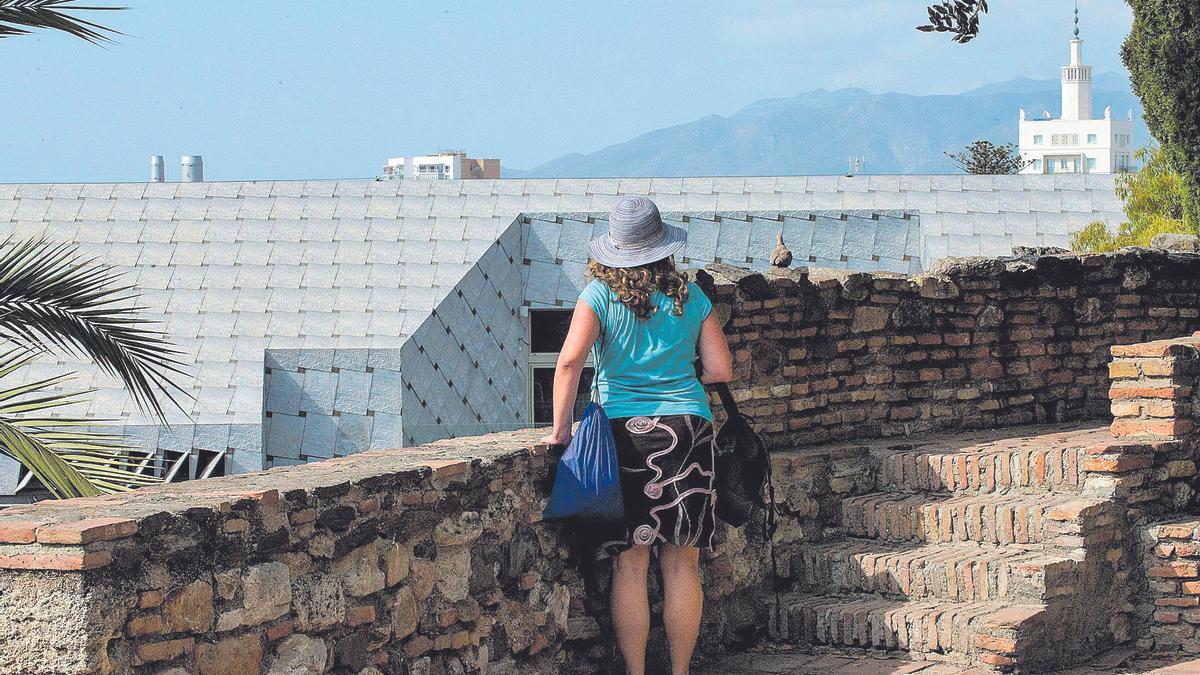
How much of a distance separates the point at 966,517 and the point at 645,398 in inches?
64.5

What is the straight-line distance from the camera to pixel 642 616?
4.84 metres

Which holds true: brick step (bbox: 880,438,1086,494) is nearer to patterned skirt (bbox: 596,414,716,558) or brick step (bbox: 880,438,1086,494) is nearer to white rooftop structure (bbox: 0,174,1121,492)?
patterned skirt (bbox: 596,414,716,558)

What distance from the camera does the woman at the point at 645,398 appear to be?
185 inches

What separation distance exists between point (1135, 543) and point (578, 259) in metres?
17.6

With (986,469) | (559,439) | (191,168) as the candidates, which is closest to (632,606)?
(559,439)

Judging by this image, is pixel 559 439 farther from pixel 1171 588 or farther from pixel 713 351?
pixel 1171 588

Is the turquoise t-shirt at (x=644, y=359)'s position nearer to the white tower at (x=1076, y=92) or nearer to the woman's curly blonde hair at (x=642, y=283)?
the woman's curly blonde hair at (x=642, y=283)

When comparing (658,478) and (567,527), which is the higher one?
(658,478)

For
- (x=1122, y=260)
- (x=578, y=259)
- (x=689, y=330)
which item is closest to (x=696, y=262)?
(x=578, y=259)

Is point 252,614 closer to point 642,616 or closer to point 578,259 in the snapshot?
point 642,616

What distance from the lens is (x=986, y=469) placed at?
5953 millimetres

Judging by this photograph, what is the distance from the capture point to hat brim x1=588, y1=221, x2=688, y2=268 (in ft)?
15.5

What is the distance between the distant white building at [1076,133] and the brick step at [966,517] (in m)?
117

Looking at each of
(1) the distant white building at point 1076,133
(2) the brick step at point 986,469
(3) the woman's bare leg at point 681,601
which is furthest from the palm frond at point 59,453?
(1) the distant white building at point 1076,133
